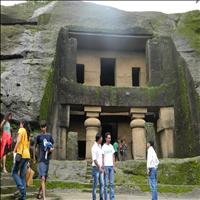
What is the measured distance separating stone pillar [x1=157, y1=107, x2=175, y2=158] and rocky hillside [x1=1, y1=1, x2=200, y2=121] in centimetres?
234

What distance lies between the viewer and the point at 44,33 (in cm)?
1828

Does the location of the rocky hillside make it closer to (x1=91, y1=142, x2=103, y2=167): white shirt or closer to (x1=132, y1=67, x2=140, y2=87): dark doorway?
(x1=132, y1=67, x2=140, y2=87): dark doorway

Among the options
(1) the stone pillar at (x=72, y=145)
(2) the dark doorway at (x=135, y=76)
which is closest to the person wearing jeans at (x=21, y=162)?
(1) the stone pillar at (x=72, y=145)

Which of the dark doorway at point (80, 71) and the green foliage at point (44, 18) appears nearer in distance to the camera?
the green foliage at point (44, 18)

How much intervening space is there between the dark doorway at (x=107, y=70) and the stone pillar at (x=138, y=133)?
394 centimetres

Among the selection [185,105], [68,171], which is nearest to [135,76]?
[185,105]

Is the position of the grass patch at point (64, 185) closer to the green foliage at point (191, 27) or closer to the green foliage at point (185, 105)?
the green foliage at point (185, 105)

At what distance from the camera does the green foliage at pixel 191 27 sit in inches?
743

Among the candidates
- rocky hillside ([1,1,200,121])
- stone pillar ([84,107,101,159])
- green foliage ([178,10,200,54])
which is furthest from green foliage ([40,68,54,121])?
green foliage ([178,10,200,54])

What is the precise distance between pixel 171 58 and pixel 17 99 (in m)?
8.11

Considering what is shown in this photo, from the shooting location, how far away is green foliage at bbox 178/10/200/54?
61.9 feet

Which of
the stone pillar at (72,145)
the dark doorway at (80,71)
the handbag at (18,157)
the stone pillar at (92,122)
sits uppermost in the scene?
A: the dark doorway at (80,71)

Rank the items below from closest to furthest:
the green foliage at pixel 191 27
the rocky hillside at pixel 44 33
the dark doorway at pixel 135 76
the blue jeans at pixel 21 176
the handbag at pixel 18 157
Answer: the blue jeans at pixel 21 176, the handbag at pixel 18 157, the rocky hillside at pixel 44 33, the green foliage at pixel 191 27, the dark doorway at pixel 135 76

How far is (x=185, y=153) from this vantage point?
1611 centimetres
